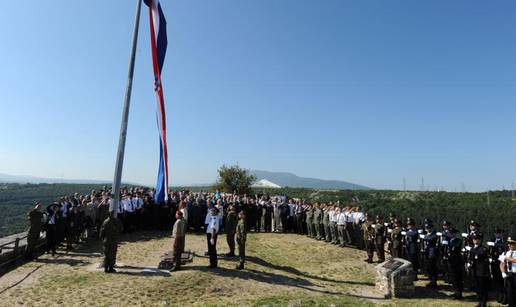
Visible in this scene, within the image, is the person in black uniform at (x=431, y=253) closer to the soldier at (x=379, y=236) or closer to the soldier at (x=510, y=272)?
the soldier at (x=379, y=236)

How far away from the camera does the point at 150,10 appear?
1285cm

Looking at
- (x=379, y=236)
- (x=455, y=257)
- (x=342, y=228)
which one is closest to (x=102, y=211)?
(x=342, y=228)

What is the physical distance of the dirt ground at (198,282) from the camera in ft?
29.1

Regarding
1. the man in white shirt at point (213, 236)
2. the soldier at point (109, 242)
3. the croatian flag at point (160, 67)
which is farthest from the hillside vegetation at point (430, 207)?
the soldier at point (109, 242)

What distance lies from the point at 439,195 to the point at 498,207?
1374cm

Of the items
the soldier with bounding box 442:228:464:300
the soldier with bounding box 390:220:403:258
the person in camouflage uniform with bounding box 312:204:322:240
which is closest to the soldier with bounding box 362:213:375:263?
the soldier with bounding box 390:220:403:258

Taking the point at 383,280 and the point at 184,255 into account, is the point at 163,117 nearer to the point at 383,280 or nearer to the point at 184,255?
the point at 184,255

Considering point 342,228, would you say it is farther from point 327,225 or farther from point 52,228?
point 52,228

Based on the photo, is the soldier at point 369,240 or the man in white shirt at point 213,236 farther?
the soldier at point 369,240

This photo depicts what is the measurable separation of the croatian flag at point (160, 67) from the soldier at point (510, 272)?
10.5 metres

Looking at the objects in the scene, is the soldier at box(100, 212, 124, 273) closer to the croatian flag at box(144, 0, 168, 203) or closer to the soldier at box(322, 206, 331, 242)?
the croatian flag at box(144, 0, 168, 203)

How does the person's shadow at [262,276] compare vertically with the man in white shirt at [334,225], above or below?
below

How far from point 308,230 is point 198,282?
1054cm

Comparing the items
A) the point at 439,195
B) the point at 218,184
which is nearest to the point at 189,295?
the point at 218,184
